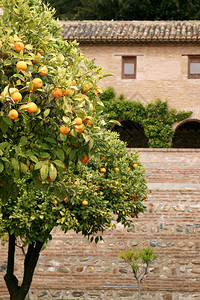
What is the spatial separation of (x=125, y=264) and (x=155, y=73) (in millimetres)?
11382

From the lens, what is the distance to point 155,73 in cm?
2114

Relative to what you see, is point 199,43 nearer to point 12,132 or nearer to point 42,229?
point 42,229

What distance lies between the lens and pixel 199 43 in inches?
821

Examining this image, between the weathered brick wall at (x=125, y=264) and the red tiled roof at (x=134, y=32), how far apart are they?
9.87 metres

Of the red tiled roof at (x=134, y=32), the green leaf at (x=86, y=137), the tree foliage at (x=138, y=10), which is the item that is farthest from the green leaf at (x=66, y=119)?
the tree foliage at (x=138, y=10)

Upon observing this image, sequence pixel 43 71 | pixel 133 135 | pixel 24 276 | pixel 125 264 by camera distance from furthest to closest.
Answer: pixel 133 135 → pixel 125 264 → pixel 24 276 → pixel 43 71

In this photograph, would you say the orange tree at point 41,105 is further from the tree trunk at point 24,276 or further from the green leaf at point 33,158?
the tree trunk at point 24,276

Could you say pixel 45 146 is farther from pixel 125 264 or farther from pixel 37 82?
pixel 125 264

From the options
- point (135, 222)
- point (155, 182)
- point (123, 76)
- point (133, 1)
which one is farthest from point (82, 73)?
point (133, 1)

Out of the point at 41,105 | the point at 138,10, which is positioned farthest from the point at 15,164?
the point at 138,10

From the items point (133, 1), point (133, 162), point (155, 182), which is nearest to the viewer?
point (133, 162)

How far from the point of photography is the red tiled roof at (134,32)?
67.0ft

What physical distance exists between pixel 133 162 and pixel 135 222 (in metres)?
3.50

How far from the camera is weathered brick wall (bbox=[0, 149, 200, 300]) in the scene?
11734 mm
